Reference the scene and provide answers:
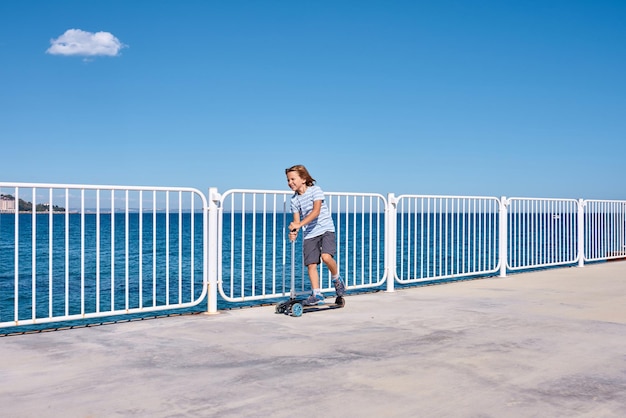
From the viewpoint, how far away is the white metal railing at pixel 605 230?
12.5 metres

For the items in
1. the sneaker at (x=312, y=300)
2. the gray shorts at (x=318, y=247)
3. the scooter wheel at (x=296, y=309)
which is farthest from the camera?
the gray shorts at (x=318, y=247)

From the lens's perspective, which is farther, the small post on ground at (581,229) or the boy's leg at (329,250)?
the small post on ground at (581,229)

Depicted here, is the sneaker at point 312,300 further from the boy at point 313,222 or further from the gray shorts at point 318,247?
the gray shorts at point 318,247

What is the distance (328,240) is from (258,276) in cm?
2440

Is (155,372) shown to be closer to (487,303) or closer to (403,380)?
(403,380)

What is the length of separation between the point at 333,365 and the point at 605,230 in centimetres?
1078

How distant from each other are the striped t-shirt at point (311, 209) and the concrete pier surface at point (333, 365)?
866 millimetres

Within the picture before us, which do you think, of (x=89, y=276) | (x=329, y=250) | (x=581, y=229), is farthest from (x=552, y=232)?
(x=89, y=276)

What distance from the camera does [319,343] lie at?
479 cm

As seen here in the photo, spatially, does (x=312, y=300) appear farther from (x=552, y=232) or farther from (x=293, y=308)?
(x=552, y=232)

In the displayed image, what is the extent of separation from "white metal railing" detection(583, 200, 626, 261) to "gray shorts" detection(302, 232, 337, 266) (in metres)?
7.34

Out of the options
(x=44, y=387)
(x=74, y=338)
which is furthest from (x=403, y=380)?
(x=74, y=338)

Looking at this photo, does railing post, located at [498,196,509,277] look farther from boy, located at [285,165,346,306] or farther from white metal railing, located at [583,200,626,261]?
boy, located at [285,165,346,306]

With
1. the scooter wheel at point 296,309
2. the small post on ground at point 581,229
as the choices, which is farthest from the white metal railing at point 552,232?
Answer: the scooter wheel at point 296,309
